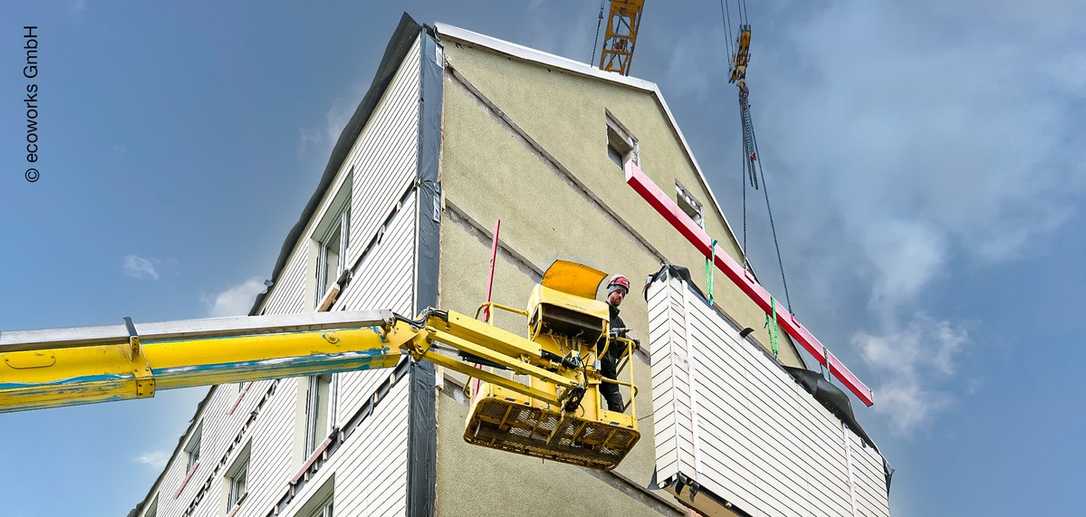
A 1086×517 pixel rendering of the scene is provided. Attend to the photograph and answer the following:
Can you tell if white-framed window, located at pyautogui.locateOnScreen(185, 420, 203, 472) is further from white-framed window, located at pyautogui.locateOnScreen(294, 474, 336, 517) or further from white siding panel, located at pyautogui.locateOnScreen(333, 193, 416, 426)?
white siding panel, located at pyautogui.locateOnScreen(333, 193, 416, 426)

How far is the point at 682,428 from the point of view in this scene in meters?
14.1

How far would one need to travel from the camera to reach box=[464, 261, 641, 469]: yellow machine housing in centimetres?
1188

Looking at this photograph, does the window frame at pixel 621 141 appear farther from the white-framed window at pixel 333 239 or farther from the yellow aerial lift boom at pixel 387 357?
the yellow aerial lift boom at pixel 387 357

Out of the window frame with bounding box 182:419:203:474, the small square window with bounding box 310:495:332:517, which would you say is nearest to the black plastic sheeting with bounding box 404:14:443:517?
the small square window with bounding box 310:495:332:517

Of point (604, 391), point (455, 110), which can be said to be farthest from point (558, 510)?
point (455, 110)

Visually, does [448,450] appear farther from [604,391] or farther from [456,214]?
[456,214]

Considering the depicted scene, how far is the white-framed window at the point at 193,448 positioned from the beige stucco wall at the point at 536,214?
42.4 ft

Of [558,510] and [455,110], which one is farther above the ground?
[455,110]

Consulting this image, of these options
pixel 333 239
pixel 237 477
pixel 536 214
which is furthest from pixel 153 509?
pixel 536 214

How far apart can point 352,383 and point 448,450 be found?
2.94 metres

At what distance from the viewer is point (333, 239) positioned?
20656 millimetres

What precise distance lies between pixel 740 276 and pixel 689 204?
5424mm

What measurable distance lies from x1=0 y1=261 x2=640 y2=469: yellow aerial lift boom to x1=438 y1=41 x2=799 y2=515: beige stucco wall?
2.25 metres

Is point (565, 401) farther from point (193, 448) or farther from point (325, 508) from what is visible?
point (193, 448)
